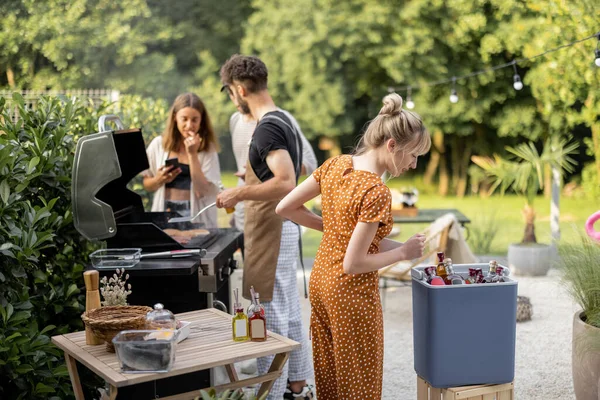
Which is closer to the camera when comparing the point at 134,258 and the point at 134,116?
the point at 134,258

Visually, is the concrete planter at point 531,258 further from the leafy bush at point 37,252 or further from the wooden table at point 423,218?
the leafy bush at point 37,252

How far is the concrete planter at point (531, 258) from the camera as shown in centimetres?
746

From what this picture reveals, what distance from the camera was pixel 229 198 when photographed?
360cm

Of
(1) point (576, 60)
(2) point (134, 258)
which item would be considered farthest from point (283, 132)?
(1) point (576, 60)

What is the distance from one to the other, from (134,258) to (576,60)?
8056mm

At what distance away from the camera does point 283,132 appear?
3.54 meters

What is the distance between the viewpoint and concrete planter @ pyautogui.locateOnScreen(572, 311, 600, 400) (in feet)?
11.5

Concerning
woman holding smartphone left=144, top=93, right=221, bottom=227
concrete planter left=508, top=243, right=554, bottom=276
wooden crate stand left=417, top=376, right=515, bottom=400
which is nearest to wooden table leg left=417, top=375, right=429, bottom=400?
wooden crate stand left=417, top=376, right=515, bottom=400

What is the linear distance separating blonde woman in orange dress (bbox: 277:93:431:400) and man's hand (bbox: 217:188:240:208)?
2.22 feet

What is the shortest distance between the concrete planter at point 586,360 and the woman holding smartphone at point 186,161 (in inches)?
90.0

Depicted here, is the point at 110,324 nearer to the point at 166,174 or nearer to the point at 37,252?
the point at 37,252

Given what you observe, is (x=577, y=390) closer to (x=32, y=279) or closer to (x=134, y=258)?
(x=134, y=258)

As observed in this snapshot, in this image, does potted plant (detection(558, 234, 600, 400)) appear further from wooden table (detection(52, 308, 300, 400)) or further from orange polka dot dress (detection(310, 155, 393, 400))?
wooden table (detection(52, 308, 300, 400))

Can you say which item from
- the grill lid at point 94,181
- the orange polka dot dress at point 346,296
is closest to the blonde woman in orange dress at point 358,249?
the orange polka dot dress at point 346,296
